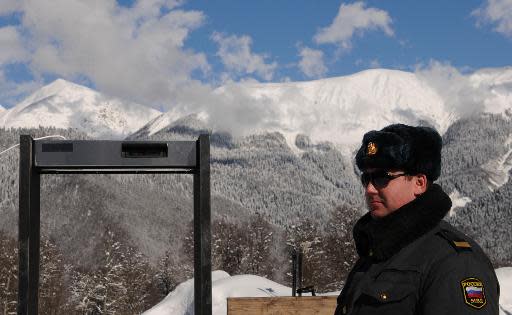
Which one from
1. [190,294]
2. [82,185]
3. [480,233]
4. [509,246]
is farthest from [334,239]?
[82,185]

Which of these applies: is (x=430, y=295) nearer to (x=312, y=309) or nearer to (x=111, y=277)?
(x=312, y=309)

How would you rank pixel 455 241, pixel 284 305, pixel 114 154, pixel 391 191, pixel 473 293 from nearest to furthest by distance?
pixel 473 293 → pixel 455 241 → pixel 391 191 → pixel 114 154 → pixel 284 305

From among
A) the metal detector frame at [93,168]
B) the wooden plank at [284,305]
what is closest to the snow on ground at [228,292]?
the wooden plank at [284,305]

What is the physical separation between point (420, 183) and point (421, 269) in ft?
1.20

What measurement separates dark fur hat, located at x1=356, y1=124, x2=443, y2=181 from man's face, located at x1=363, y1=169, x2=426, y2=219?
3cm

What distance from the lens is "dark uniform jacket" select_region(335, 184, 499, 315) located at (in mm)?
2016

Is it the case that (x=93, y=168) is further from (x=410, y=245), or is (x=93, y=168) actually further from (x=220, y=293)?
(x=220, y=293)

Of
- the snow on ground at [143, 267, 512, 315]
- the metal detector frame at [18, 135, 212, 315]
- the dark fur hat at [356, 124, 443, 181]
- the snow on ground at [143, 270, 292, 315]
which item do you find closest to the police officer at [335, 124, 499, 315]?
the dark fur hat at [356, 124, 443, 181]

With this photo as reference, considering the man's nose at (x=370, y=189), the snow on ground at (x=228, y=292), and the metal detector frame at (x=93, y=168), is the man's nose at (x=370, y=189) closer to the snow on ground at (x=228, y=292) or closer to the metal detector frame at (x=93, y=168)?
the metal detector frame at (x=93, y=168)

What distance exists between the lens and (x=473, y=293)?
1974 mm

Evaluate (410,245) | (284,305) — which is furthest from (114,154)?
(284,305)

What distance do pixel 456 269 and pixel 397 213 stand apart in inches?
13.5

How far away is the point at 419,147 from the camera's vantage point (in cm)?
242

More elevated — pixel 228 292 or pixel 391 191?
pixel 391 191
